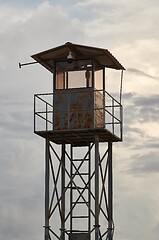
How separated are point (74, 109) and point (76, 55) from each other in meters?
3.13

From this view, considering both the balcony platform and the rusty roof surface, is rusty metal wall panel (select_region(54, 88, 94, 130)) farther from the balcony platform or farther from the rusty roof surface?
the rusty roof surface

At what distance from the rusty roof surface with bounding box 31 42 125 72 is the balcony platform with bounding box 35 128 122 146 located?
13.4 ft

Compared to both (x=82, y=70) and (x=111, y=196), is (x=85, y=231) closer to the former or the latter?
(x=111, y=196)

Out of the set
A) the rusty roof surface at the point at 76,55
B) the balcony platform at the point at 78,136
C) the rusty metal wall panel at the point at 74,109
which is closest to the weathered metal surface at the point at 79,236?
the balcony platform at the point at 78,136

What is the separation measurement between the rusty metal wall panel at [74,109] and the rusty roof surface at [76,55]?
200 cm

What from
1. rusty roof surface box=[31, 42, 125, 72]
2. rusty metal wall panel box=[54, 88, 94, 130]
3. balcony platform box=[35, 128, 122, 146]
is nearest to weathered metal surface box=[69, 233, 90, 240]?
balcony platform box=[35, 128, 122, 146]

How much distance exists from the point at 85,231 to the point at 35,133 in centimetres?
593

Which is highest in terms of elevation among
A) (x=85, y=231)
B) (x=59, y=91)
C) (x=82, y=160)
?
(x=59, y=91)

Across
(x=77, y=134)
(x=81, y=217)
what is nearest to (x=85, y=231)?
(x=81, y=217)

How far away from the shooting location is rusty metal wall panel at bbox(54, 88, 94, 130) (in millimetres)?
51000

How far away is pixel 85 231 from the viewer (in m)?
51.8

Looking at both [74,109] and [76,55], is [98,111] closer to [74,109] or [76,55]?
[74,109]

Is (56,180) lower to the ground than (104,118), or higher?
lower

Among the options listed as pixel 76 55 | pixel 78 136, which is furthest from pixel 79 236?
pixel 76 55
